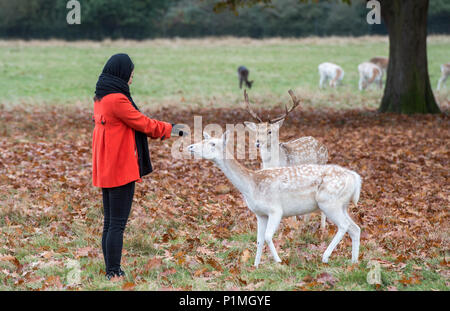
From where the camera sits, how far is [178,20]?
4631 centimetres

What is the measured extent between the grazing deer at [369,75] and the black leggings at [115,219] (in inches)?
736

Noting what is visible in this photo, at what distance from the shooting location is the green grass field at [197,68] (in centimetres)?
2089

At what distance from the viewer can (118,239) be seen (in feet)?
16.3

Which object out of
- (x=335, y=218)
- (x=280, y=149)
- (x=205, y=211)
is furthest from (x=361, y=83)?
(x=335, y=218)

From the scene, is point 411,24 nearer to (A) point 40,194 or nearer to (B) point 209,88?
(B) point 209,88

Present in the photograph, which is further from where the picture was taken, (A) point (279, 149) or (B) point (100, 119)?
(A) point (279, 149)

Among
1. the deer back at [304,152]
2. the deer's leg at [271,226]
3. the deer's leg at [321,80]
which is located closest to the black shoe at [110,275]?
the deer's leg at [271,226]

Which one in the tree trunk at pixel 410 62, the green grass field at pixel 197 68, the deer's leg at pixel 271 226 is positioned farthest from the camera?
the green grass field at pixel 197 68

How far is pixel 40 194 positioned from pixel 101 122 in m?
3.71

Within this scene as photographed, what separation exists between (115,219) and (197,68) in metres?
24.8

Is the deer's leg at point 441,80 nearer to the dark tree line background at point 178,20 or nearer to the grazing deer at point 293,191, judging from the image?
the grazing deer at point 293,191

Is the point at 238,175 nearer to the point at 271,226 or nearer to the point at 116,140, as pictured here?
the point at 271,226

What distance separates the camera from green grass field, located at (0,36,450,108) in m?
20.9

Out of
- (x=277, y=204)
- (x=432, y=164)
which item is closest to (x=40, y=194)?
(x=277, y=204)
